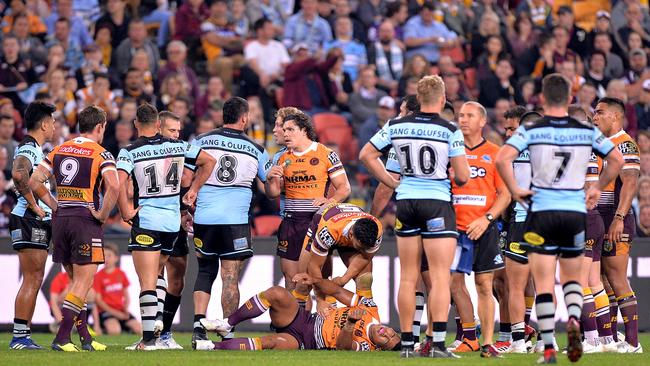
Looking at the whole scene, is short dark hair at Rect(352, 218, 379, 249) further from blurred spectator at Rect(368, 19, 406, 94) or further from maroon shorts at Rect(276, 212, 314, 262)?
blurred spectator at Rect(368, 19, 406, 94)

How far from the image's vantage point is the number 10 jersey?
1452cm

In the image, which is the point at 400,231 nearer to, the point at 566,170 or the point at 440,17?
the point at 566,170

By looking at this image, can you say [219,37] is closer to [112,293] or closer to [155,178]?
[112,293]

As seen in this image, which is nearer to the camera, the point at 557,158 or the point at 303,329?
the point at 557,158

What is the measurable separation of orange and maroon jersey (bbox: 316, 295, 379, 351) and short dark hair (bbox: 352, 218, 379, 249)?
0.71 metres

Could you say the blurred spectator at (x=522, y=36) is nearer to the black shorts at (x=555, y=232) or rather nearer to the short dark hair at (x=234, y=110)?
the short dark hair at (x=234, y=110)

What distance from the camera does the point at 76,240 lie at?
13680mm

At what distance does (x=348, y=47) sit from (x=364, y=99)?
1917 mm

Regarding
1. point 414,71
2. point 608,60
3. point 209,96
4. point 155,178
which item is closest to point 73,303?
point 155,178

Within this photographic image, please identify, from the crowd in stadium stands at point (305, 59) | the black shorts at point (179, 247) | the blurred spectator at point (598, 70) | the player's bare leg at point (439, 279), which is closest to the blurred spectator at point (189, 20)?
the crowd in stadium stands at point (305, 59)

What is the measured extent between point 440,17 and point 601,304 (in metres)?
13.2

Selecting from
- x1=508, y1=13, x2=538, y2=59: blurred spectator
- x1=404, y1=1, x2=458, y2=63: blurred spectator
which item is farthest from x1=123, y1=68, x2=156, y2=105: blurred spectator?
x1=508, y1=13, x2=538, y2=59: blurred spectator

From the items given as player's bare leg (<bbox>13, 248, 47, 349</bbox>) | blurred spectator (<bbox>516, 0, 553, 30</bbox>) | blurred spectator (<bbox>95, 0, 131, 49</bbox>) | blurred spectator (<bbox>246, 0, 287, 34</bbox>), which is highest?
blurred spectator (<bbox>516, 0, 553, 30</bbox>)

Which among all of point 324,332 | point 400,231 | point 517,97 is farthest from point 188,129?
point 400,231
